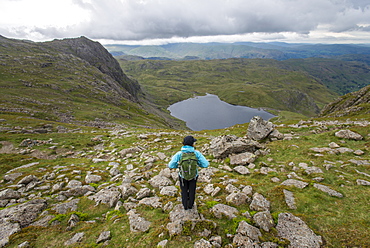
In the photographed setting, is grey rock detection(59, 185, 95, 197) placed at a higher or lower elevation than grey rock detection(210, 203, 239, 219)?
lower

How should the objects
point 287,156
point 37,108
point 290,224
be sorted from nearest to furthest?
point 290,224 < point 287,156 < point 37,108

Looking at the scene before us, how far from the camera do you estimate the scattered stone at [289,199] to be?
9.98 meters

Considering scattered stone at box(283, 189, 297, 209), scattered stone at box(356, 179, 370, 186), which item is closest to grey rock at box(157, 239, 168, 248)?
scattered stone at box(283, 189, 297, 209)

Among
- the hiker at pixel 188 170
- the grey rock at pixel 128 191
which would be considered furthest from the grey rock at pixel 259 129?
the grey rock at pixel 128 191

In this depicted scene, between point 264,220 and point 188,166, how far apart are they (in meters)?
4.85

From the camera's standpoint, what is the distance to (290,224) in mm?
8406

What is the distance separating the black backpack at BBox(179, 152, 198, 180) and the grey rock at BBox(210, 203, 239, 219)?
2.53 metres

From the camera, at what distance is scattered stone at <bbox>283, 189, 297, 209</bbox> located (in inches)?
393

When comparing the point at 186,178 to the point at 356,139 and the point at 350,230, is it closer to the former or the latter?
the point at 350,230

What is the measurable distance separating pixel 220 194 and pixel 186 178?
4.54 meters

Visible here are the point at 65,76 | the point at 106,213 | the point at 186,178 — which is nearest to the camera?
the point at 186,178

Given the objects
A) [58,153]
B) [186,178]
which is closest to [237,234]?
[186,178]

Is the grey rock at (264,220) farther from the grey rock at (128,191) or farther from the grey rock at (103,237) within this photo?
the grey rock at (128,191)

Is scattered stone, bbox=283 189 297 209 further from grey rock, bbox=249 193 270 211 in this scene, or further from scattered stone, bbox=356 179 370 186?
scattered stone, bbox=356 179 370 186
